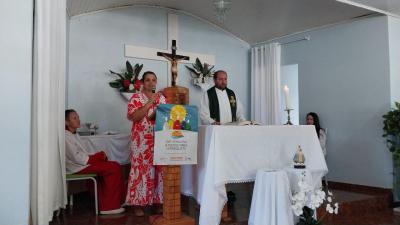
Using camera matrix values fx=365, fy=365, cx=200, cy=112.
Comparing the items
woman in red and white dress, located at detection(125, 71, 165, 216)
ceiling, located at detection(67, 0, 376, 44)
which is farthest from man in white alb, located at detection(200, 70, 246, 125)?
ceiling, located at detection(67, 0, 376, 44)

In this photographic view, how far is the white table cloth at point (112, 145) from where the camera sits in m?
4.12

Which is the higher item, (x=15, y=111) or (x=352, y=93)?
(x=352, y=93)

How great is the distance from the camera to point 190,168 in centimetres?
339

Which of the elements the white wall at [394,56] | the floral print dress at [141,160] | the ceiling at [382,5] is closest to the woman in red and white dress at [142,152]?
the floral print dress at [141,160]

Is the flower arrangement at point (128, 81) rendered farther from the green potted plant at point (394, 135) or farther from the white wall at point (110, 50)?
the green potted plant at point (394, 135)

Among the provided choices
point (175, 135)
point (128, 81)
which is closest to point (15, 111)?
point (175, 135)

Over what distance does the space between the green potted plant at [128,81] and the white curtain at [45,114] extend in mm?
2095

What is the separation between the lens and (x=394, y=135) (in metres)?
4.60

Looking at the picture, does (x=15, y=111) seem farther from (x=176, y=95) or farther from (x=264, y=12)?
(x=264, y=12)

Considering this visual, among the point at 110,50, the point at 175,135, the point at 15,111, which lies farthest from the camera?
the point at 110,50

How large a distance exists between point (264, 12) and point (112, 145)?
2799 millimetres

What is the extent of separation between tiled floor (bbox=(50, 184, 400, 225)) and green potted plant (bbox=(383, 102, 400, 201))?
0.47 m

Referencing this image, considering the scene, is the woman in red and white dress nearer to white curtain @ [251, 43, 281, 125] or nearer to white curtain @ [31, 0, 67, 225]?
white curtain @ [31, 0, 67, 225]

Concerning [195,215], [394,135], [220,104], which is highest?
[220,104]
